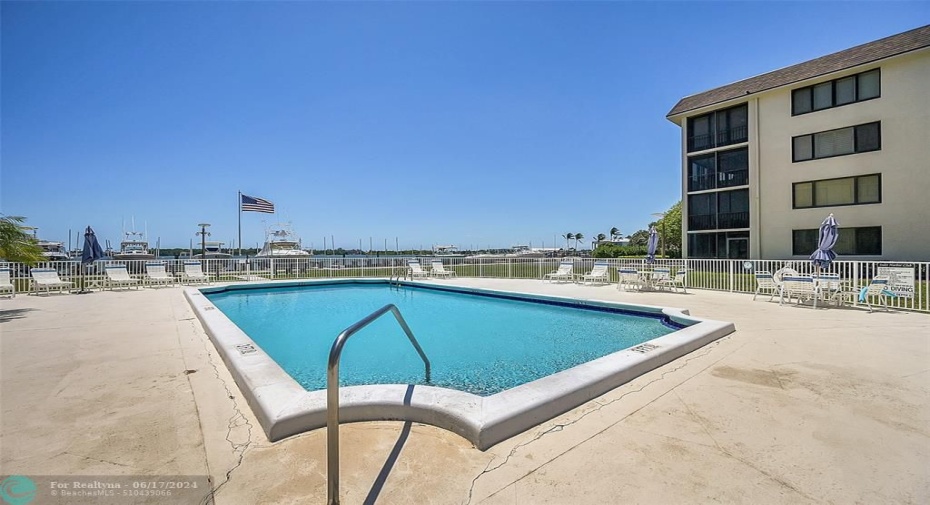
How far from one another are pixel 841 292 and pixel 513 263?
35.6 ft

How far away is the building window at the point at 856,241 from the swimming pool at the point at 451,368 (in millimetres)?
15043

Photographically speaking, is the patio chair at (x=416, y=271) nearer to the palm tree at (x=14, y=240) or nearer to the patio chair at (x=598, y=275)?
the patio chair at (x=598, y=275)

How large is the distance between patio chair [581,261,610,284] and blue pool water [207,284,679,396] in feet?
13.6


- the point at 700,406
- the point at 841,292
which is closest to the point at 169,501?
the point at 700,406

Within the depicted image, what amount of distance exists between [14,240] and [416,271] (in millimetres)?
11756

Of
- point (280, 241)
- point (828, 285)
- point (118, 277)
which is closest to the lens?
point (828, 285)

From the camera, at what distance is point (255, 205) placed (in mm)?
20938

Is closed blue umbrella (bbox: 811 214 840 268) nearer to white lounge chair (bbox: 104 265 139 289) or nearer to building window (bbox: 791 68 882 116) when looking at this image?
building window (bbox: 791 68 882 116)

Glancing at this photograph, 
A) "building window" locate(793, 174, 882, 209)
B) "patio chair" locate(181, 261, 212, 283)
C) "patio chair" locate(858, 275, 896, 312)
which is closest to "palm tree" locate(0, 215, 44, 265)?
"patio chair" locate(181, 261, 212, 283)

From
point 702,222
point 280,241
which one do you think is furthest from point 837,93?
point 280,241

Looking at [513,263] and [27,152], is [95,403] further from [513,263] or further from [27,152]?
[27,152]

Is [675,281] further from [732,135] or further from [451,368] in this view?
[732,135]

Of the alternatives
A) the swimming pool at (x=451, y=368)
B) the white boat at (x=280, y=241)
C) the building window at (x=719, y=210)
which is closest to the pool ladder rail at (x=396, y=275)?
the swimming pool at (x=451, y=368)

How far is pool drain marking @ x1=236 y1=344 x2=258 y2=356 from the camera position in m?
4.36
